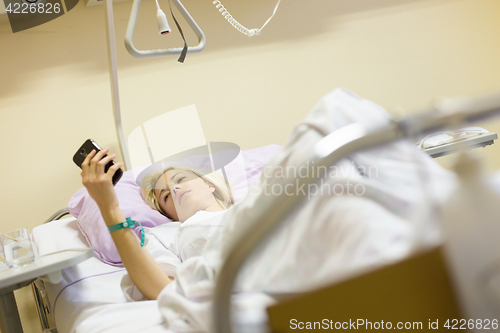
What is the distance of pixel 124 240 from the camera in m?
1.09

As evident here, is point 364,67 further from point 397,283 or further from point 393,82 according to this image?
point 397,283

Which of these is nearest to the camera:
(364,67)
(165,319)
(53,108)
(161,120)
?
(165,319)

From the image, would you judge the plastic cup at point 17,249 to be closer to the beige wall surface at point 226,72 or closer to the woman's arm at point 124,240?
the woman's arm at point 124,240

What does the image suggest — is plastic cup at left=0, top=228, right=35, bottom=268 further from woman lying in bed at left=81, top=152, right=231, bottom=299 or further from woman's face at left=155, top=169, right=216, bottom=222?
woman's face at left=155, top=169, right=216, bottom=222

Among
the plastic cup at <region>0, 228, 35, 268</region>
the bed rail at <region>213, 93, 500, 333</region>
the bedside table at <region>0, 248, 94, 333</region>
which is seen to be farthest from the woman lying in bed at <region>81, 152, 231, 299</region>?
the bed rail at <region>213, 93, 500, 333</region>

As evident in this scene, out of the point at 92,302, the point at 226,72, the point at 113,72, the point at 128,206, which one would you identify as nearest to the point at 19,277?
the point at 92,302

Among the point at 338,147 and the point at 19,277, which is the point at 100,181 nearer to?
the point at 19,277

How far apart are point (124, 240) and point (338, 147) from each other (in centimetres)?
84

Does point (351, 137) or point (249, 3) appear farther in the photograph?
point (249, 3)

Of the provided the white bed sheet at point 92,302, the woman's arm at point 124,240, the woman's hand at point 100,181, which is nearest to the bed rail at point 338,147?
the white bed sheet at point 92,302

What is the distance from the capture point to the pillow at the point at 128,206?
4.38 feet

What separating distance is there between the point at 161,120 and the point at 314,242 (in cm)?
125

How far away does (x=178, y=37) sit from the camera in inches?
80.3

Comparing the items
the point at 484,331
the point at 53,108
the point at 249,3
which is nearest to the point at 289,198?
the point at 484,331
